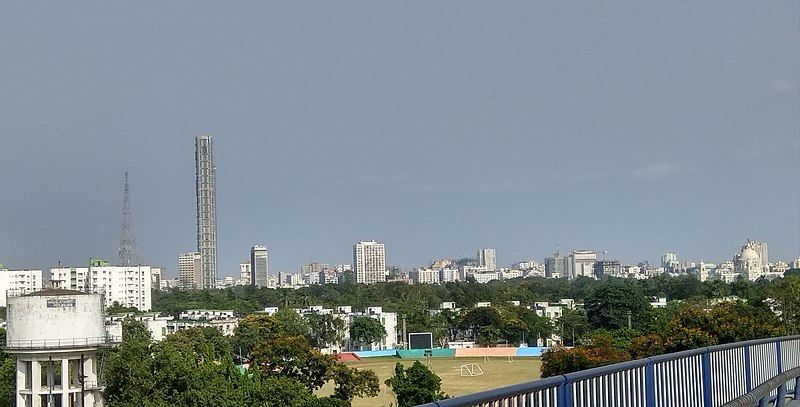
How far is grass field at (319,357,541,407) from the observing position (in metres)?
62.0

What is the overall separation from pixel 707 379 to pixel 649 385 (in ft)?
7.07

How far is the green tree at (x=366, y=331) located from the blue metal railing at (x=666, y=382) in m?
90.6

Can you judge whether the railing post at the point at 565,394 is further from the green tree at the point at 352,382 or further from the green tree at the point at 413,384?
the green tree at the point at 352,382

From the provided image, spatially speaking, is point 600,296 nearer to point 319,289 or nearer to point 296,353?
point 296,353

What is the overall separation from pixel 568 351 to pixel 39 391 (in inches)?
931

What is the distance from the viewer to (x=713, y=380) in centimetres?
1030

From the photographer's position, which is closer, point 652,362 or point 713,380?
point 652,362

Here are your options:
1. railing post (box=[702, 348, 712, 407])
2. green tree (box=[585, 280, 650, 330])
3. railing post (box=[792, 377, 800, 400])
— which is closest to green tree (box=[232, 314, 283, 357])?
green tree (box=[585, 280, 650, 330])

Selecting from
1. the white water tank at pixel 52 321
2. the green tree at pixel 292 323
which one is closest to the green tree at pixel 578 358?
the white water tank at pixel 52 321

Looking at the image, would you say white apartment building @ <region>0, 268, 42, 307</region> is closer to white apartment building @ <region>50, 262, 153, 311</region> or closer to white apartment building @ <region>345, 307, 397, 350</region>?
white apartment building @ <region>50, 262, 153, 311</region>

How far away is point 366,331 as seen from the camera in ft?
341

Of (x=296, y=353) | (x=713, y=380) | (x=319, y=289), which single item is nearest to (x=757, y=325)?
(x=296, y=353)

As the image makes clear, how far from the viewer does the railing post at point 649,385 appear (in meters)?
8.12

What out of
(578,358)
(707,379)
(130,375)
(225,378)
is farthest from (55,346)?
(707,379)
